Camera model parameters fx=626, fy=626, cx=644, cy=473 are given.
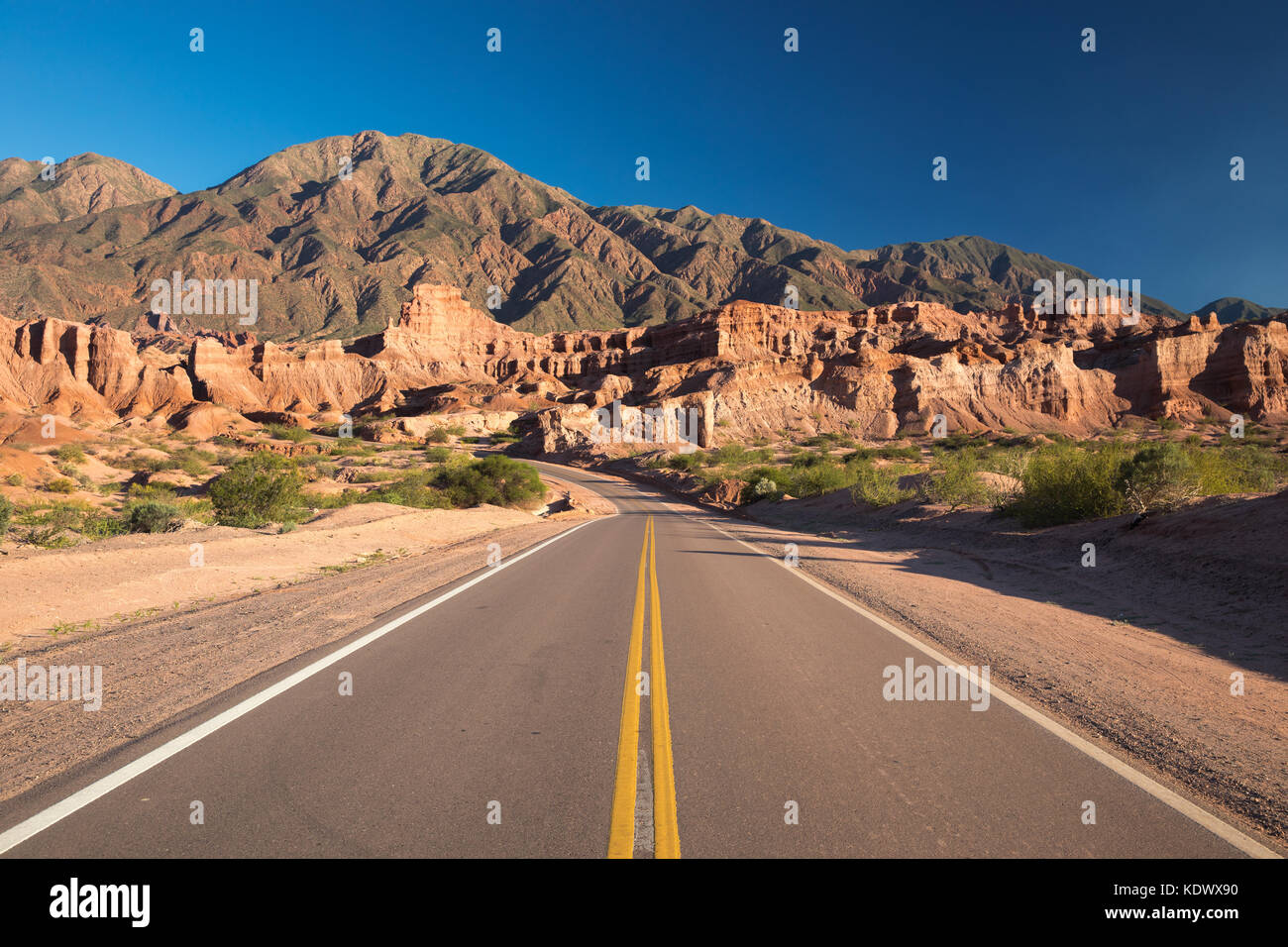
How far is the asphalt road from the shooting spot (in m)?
2.94

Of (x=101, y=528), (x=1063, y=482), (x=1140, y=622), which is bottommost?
(x=1140, y=622)

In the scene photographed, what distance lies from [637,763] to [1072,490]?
47.8 ft

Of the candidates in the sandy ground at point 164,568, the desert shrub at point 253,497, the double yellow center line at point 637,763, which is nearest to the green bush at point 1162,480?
the double yellow center line at point 637,763

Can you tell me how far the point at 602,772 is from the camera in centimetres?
362

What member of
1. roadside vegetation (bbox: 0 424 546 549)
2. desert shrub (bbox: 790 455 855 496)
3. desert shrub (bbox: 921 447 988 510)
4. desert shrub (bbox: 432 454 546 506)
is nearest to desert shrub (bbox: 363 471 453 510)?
roadside vegetation (bbox: 0 424 546 549)

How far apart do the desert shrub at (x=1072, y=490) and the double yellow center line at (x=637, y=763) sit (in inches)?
471

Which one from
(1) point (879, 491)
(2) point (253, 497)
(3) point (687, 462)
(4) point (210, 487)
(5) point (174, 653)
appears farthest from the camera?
(3) point (687, 462)

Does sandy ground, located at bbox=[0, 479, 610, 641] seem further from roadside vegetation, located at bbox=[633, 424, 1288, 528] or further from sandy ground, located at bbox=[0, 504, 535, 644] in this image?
roadside vegetation, located at bbox=[633, 424, 1288, 528]

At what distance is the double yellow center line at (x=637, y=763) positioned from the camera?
2902 mm

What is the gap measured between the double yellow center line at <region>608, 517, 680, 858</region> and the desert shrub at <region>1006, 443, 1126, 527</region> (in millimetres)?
11962

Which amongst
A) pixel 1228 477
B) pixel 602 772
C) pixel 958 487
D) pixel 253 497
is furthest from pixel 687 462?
pixel 602 772

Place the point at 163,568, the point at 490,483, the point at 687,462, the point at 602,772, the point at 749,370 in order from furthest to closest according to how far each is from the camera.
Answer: the point at 749,370 < the point at 687,462 < the point at 490,483 < the point at 163,568 < the point at 602,772

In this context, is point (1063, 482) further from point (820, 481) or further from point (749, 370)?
point (749, 370)
